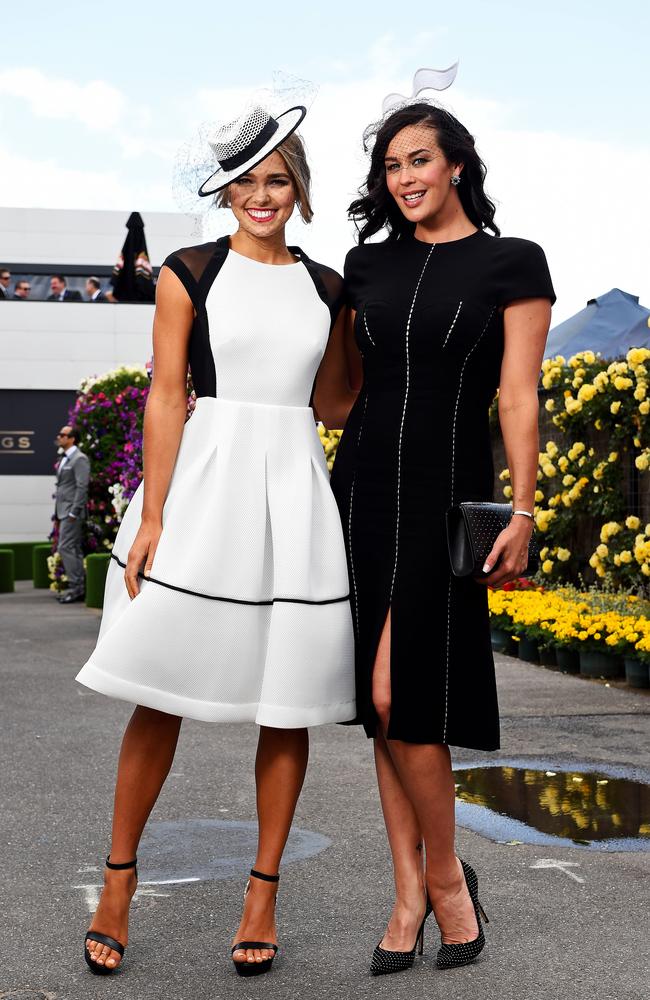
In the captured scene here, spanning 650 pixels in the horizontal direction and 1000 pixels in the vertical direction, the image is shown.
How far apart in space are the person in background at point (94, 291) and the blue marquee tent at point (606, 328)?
14.6m

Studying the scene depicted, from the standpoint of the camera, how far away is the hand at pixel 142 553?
10.3ft

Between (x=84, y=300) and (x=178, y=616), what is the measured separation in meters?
24.9

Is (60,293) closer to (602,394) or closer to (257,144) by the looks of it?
(602,394)

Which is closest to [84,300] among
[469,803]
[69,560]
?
[69,560]

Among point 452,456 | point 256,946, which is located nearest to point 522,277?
point 452,456

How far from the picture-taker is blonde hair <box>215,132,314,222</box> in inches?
128

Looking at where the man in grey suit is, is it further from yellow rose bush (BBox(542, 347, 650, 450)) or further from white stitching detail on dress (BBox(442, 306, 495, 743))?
white stitching detail on dress (BBox(442, 306, 495, 743))

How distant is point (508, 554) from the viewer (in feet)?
10.1

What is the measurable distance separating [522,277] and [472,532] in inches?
24.5

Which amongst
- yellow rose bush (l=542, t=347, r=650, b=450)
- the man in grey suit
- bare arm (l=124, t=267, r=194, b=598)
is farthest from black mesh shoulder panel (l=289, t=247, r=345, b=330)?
the man in grey suit

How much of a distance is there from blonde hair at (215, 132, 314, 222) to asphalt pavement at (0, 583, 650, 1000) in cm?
188

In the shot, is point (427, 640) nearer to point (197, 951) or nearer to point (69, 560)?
point (197, 951)

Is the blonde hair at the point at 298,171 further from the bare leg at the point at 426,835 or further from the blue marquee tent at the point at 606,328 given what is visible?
the blue marquee tent at the point at 606,328

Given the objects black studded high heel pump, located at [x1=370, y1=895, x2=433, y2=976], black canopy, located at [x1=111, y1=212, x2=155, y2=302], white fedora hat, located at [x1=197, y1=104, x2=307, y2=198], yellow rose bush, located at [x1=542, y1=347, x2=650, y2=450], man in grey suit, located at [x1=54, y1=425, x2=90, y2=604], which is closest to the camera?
black studded high heel pump, located at [x1=370, y1=895, x2=433, y2=976]
